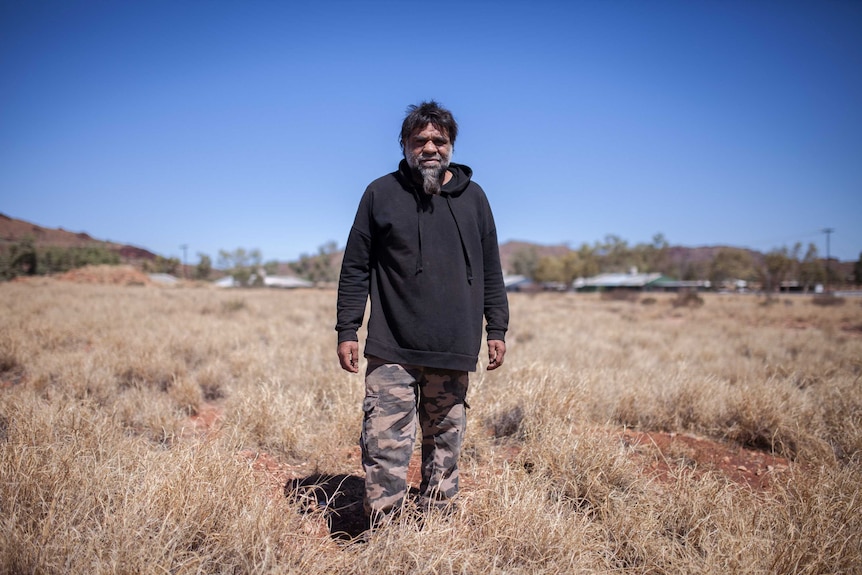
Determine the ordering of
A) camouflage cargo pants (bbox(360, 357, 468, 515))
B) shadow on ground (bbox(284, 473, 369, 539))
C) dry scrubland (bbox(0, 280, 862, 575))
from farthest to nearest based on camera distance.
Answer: shadow on ground (bbox(284, 473, 369, 539)) → camouflage cargo pants (bbox(360, 357, 468, 515)) → dry scrubland (bbox(0, 280, 862, 575))

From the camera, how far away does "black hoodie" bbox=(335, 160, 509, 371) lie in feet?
7.59

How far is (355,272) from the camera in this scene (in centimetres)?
245

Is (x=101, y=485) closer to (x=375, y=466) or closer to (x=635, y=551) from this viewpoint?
(x=375, y=466)

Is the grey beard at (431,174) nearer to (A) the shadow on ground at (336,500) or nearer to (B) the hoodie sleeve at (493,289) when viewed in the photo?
(B) the hoodie sleeve at (493,289)

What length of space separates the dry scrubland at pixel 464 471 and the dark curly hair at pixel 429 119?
1781 mm

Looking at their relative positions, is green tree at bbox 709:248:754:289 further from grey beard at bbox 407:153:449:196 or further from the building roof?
grey beard at bbox 407:153:449:196

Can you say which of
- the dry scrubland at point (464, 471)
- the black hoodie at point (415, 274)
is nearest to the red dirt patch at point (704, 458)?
the dry scrubland at point (464, 471)

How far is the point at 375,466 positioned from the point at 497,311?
1032 mm

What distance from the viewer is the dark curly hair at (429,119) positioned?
8.09 ft

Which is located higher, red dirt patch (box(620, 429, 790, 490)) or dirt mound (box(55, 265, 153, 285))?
dirt mound (box(55, 265, 153, 285))

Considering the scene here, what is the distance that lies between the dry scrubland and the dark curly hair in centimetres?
178

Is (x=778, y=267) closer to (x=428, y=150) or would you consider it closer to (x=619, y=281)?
(x=619, y=281)

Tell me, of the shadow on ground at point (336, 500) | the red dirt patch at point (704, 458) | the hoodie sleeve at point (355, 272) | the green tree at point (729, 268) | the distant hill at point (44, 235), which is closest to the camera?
the hoodie sleeve at point (355, 272)

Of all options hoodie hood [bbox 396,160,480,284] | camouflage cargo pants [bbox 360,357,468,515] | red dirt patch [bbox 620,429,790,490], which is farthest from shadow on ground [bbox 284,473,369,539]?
red dirt patch [bbox 620,429,790,490]
